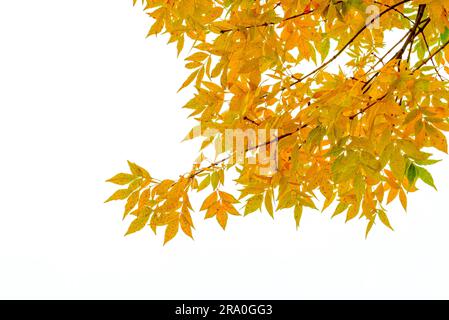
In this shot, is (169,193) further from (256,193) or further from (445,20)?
(445,20)

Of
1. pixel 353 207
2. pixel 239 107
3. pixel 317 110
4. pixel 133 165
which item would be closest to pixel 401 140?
pixel 317 110

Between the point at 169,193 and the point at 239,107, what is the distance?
25 cm

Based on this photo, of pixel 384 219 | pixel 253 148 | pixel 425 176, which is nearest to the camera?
pixel 425 176

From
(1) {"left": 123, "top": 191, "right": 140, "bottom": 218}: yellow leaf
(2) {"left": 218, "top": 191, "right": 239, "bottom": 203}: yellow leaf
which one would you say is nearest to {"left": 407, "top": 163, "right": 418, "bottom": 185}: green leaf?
(2) {"left": 218, "top": 191, "right": 239, "bottom": 203}: yellow leaf

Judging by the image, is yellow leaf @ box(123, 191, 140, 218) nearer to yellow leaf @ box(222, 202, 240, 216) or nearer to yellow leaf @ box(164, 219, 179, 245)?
yellow leaf @ box(164, 219, 179, 245)

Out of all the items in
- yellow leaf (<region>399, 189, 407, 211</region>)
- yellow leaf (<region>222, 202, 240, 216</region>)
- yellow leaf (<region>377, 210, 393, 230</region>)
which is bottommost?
yellow leaf (<region>377, 210, 393, 230</region>)

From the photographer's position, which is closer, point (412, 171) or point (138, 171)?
point (412, 171)

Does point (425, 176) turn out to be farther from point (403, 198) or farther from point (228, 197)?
point (228, 197)

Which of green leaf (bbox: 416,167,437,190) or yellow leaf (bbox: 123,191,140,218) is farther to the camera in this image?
yellow leaf (bbox: 123,191,140,218)

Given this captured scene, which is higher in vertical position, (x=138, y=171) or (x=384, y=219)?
(x=138, y=171)

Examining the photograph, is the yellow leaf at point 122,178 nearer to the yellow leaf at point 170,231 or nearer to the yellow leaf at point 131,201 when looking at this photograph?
the yellow leaf at point 131,201

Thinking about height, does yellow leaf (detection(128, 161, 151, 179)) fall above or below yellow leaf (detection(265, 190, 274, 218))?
above

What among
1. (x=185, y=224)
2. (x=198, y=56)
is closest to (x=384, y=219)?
(x=185, y=224)

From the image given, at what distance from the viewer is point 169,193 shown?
1.26 meters
